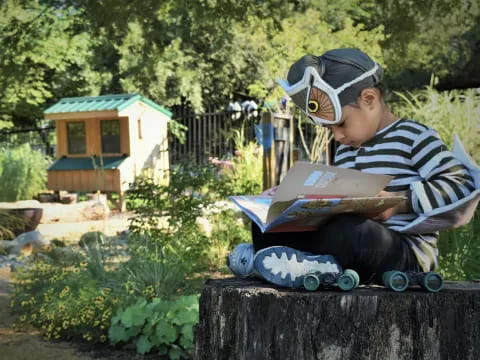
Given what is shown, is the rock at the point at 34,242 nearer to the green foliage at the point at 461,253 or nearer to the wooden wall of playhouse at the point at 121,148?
the wooden wall of playhouse at the point at 121,148

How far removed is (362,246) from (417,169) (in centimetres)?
32

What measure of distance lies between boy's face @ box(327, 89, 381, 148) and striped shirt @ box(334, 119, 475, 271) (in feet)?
0.11

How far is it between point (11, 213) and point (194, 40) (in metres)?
10.0

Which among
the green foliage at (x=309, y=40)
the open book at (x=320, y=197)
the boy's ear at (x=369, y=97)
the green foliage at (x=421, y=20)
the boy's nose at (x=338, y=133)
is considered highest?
the green foliage at (x=309, y=40)

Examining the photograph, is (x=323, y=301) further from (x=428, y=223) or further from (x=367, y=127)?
(x=367, y=127)

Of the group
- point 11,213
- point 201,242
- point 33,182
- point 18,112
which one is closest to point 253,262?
point 201,242

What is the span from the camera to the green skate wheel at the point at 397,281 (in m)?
1.67

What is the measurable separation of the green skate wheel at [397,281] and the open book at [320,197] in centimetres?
19

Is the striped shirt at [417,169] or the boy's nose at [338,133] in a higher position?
the boy's nose at [338,133]

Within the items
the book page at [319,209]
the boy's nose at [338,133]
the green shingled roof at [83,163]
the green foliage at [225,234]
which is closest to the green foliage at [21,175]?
the green shingled roof at [83,163]

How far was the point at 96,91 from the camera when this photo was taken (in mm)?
16859

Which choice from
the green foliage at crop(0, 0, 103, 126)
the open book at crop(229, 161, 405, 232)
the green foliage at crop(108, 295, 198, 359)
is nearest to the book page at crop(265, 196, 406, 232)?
the open book at crop(229, 161, 405, 232)

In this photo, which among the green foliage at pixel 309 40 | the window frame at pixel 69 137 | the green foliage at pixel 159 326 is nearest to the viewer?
the green foliage at pixel 159 326

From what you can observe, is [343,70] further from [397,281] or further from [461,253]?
[461,253]
